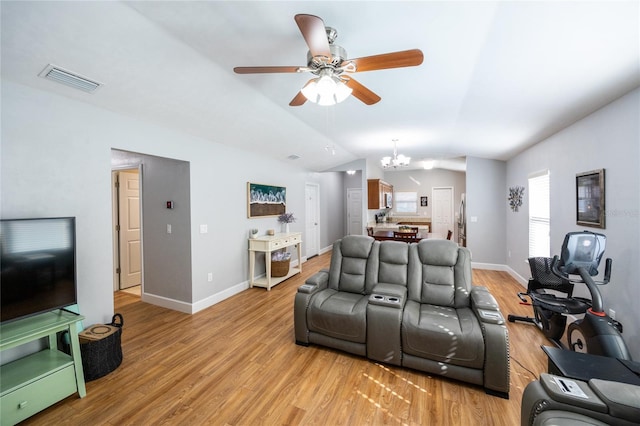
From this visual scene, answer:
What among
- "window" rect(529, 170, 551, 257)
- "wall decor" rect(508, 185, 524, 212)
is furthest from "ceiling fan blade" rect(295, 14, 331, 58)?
"wall decor" rect(508, 185, 524, 212)

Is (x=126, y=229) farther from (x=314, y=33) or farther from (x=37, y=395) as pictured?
(x=314, y=33)

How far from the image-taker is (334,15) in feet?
5.57

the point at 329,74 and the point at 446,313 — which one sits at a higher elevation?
the point at 329,74

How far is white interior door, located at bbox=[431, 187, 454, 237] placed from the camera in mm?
8734

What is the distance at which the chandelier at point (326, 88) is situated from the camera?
1698 millimetres

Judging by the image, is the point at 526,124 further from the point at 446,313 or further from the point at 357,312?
the point at 357,312

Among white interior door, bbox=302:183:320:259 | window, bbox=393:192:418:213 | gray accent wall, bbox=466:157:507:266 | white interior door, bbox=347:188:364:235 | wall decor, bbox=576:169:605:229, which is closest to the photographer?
wall decor, bbox=576:169:605:229

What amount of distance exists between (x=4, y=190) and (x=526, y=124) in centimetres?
534

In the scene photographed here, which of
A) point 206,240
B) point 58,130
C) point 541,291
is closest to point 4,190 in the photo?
point 58,130

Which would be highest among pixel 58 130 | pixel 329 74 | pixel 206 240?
pixel 329 74

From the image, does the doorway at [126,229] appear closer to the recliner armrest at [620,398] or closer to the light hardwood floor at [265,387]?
the light hardwood floor at [265,387]

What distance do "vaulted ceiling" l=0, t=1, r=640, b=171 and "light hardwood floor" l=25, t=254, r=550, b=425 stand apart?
2.54 meters

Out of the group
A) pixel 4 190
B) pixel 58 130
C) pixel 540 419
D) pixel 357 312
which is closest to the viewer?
pixel 540 419

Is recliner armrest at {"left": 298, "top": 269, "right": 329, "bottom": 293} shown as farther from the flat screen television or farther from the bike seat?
the bike seat
